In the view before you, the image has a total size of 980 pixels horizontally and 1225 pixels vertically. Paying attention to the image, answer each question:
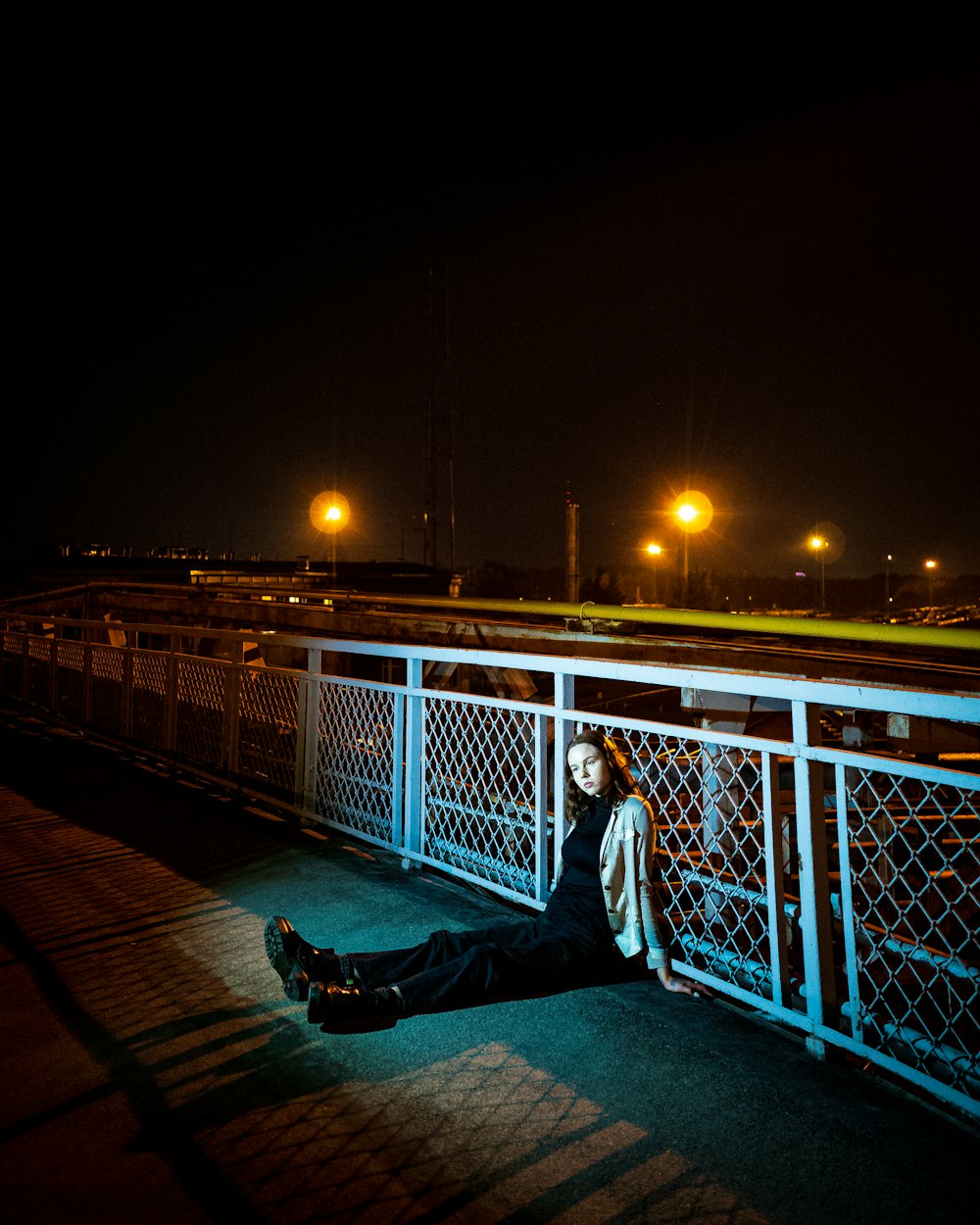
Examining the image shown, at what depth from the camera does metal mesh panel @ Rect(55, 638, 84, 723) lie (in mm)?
10914

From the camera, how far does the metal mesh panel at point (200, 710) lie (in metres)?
7.75

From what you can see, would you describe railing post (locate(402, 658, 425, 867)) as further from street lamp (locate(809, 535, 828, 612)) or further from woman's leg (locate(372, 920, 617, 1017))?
street lamp (locate(809, 535, 828, 612))

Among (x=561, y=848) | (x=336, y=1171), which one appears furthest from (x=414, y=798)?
(x=336, y=1171)

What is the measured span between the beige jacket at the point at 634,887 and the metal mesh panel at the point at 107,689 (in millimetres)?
7392

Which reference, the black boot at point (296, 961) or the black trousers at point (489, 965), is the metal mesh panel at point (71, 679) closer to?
the black boot at point (296, 961)

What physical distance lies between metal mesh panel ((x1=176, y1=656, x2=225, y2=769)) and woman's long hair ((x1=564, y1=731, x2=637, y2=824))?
4.43m

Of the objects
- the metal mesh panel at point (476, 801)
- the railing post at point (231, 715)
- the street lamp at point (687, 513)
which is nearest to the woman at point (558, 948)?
the metal mesh panel at point (476, 801)

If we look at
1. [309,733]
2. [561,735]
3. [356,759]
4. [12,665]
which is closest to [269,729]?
[309,733]

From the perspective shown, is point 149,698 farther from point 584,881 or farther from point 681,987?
point 681,987

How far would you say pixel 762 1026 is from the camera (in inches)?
133

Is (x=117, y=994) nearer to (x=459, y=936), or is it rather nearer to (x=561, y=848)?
(x=459, y=936)

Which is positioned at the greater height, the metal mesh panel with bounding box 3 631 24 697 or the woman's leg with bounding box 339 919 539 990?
the metal mesh panel with bounding box 3 631 24 697

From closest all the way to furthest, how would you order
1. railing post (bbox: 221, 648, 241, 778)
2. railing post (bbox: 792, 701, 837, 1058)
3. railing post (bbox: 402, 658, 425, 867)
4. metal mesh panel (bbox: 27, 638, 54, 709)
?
railing post (bbox: 792, 701, 837, 1058) → railing post (bbox: 402, 658, 425, 867) → railing post (bbox: 221, 648, 241, 778) → metal mesh panel (bbox: 27, 638, 54, 709)

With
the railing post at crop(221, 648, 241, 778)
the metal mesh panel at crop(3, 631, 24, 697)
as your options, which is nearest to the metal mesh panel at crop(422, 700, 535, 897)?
the railing post at crop(221, 648, 241, 778)
